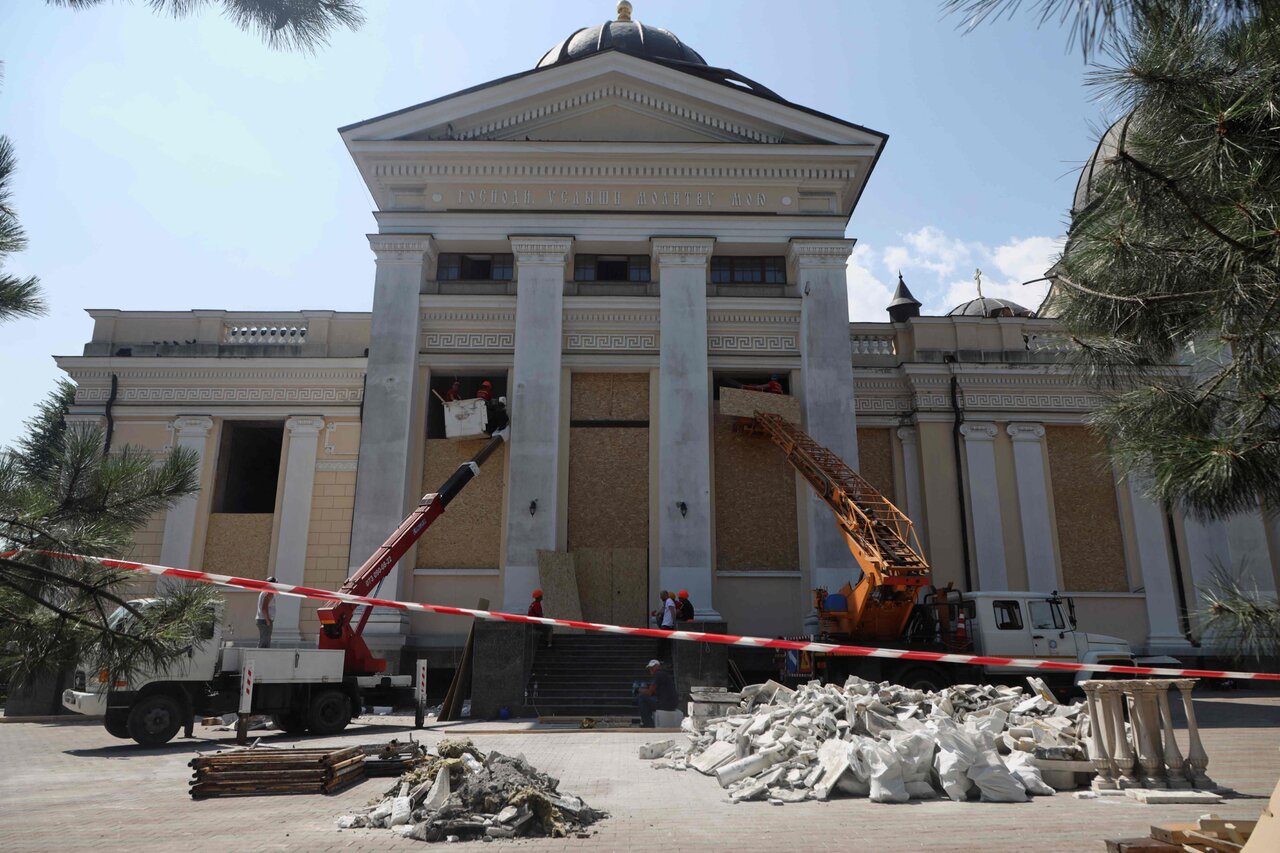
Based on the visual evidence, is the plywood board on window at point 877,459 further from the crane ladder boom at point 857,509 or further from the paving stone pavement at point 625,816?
the paving stone pavement at point 625,816

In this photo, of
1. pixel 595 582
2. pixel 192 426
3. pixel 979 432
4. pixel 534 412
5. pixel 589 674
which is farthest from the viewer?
pixel 979 432

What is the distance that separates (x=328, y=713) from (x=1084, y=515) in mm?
18146

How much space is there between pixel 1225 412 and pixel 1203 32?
2491 mm

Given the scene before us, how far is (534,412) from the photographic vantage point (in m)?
20.1

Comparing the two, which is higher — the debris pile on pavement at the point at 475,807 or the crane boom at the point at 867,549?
the crane boom at the point at 867,549

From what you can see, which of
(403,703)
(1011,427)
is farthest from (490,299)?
(1011,427)

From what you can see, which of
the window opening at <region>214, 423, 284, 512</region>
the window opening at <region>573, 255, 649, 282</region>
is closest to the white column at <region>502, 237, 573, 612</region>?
the window opening at <region>573, 255, 649, 282</region>

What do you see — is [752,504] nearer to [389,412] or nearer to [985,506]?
[985,506]

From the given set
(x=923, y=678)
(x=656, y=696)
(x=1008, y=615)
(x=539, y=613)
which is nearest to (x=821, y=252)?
(x=1008, y=615)

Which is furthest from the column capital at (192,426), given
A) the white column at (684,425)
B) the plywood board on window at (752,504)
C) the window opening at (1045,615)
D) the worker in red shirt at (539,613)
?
the window opening at (1045,615)

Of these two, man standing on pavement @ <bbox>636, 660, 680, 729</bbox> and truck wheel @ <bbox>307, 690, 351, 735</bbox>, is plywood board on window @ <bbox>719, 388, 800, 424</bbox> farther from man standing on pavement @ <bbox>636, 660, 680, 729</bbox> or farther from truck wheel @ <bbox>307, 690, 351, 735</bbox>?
truck wheel @ <bbox>307, 690, 351, 735</bbox>

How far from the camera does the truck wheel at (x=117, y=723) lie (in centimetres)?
1251

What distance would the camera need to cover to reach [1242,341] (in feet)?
18.6

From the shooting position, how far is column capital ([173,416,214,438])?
890 inches
